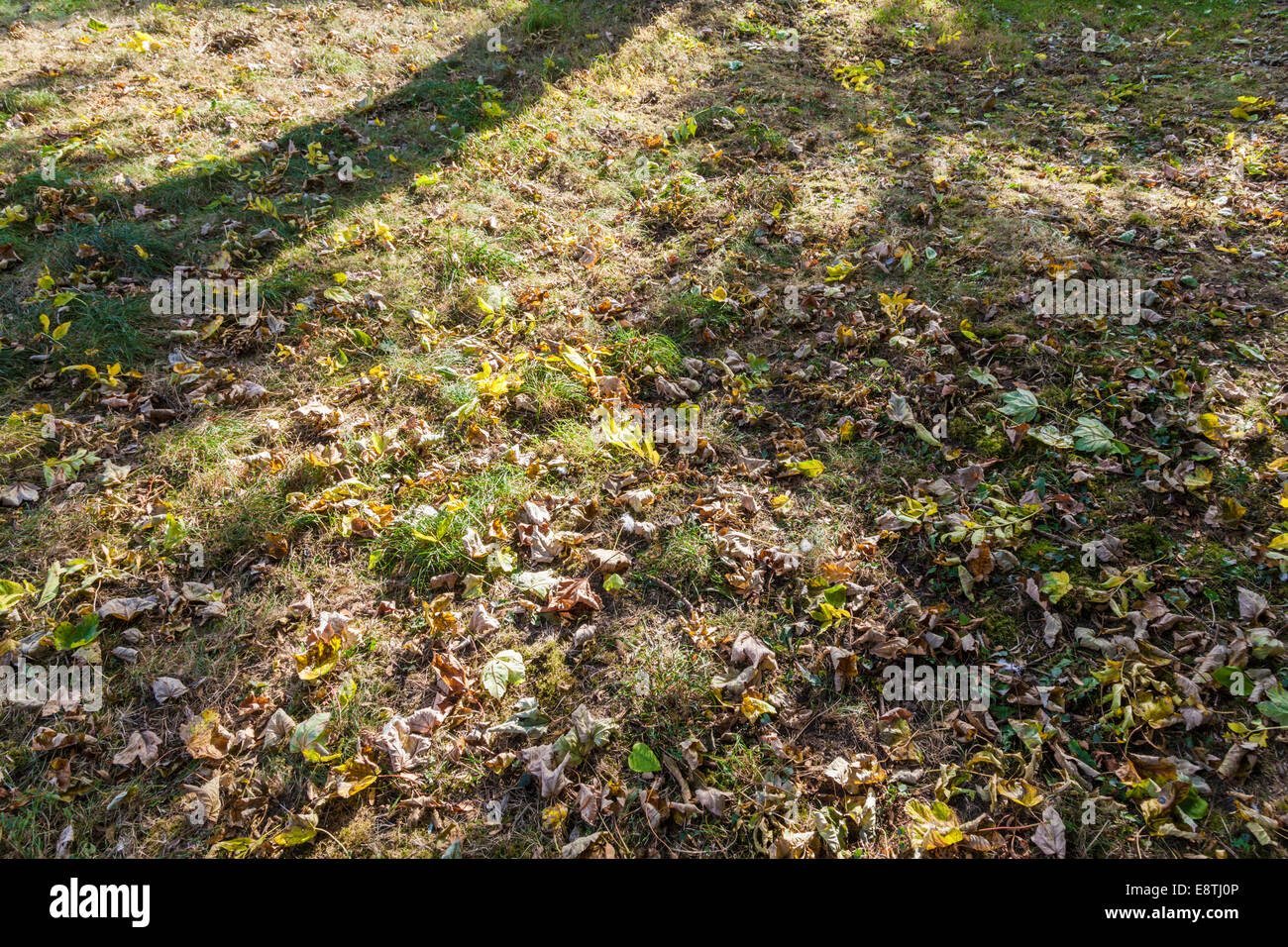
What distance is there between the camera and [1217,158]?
6020 millimetres

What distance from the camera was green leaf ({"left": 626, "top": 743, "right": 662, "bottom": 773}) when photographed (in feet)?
9.39

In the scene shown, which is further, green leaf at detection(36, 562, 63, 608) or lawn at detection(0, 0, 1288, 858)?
green leaf at detection(36, 562, 63, 608)

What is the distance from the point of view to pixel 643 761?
2.88 m

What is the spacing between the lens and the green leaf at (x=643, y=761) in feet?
9.39

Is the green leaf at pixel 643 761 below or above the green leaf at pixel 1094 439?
below

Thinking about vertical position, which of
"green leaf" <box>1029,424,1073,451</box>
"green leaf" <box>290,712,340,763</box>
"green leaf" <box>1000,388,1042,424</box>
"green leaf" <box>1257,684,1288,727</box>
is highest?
"green leaf" <box>1000,388,1042,424</box>

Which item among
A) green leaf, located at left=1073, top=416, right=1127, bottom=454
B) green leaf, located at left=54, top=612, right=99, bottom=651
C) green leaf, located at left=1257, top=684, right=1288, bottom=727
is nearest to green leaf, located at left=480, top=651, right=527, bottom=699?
green leaf, located at left=54, top=612, right=99, bottom=651

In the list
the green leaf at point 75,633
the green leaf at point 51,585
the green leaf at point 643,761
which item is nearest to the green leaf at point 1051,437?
the green leaf at point 643,761

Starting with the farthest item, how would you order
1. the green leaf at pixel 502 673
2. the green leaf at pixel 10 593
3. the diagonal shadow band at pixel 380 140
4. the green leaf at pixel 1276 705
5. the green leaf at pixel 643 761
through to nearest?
1. the diagonal shadow band at pixel 380 140
2. the green leaf at pixel 10 593
3. the green leaf at pixel 502 673
4. the green leaf at pixel 643 761
5. the green leaf at pixel 1276 705

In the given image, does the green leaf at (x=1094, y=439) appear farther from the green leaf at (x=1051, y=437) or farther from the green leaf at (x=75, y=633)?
the green leaf at (x=75, y=633)

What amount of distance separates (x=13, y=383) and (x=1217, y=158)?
1062cm

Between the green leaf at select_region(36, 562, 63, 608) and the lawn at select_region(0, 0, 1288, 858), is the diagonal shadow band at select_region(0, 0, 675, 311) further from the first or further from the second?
the green leaf at select_region(36, 562, 63, 608)
